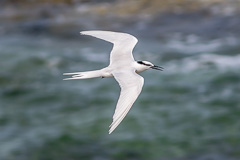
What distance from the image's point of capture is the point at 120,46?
29.6 feet

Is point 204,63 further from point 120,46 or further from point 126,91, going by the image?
point 126,91

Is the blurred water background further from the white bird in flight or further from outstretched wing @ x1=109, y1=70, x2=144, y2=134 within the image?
outstretched wing @ x1=109, y1=70, x2=144, y2=134

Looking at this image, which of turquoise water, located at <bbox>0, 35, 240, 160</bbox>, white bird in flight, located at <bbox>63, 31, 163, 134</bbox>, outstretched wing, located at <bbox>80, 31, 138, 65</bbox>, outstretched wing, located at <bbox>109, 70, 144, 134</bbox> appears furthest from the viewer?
turquoise water, located at <bbox>0, 35, 240, 160</bbox>

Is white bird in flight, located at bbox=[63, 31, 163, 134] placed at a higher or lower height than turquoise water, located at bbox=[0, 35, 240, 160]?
higher

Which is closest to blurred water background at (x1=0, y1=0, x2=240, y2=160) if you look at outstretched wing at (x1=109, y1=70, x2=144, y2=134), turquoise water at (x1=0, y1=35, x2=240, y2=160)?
turquoise water at (x1=0, y1=35, x2=240, y2=160)

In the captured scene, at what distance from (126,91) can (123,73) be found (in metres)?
0.60

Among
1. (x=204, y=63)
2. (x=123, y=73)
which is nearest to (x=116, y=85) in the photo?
(x=204, y=63)

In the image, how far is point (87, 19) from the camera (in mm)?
21172

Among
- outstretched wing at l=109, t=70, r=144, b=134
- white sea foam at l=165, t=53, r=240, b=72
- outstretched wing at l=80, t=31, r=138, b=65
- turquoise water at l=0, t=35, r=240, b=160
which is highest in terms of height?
outstretched wing at l=109, t=70, r=144, b=134

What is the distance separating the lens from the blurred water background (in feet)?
48.2

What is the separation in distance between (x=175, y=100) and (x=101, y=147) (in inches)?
107

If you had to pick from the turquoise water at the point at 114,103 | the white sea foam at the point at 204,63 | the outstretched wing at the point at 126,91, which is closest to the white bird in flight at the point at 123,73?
the outstretched wing at the point at 126,91

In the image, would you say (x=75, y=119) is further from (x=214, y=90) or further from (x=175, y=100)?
(x=214, y=90)

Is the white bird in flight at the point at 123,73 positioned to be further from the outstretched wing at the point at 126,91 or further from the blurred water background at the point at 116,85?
the blurred water background at the point at 116,85
